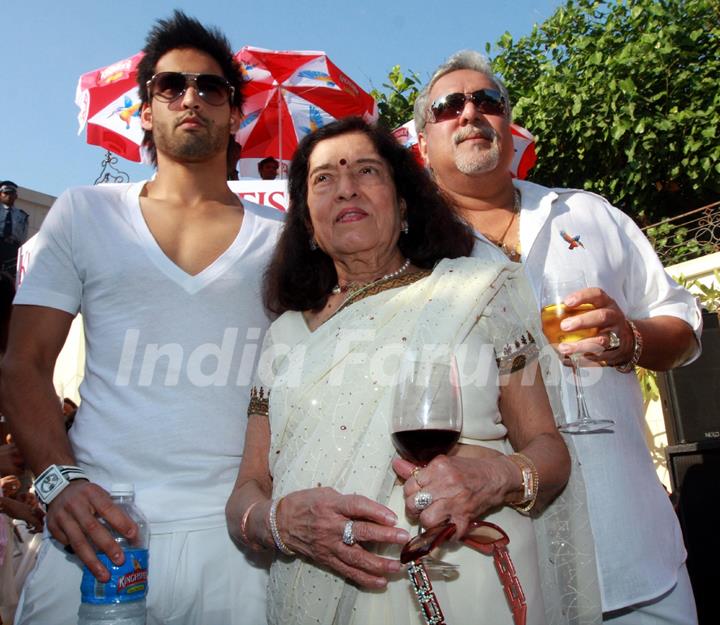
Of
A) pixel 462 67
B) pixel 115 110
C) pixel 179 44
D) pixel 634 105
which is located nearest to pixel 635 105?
pixel 634 105

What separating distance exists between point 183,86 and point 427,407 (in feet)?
6.26

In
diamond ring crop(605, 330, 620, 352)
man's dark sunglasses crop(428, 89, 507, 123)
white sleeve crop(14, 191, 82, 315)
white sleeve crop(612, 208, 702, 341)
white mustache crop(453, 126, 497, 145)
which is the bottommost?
diamond ring crop(605, 330, 620, 352)

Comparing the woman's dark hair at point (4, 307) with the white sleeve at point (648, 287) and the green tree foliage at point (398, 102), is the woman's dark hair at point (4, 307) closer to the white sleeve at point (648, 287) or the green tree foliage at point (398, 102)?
the white sleeve at point (648, 287)

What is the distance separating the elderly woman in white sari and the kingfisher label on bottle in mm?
282

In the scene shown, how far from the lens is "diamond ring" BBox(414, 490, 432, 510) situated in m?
1.45

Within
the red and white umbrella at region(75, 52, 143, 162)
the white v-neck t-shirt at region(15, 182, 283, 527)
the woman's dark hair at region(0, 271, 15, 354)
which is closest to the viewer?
the white v-neck t-shirt at region(15, 182, 283, 527)

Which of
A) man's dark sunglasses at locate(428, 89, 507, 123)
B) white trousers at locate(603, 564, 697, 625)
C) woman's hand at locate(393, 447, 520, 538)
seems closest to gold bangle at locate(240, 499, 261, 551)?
woman's hand at locate(393, 447, 520, 538)

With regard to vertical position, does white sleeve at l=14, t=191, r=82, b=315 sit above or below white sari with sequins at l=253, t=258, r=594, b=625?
above

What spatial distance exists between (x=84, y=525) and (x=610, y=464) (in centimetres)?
169

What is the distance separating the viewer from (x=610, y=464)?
7.83 ft

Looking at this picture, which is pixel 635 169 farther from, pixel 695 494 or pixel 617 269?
pixel 617 269

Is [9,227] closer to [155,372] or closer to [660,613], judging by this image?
[155,372]

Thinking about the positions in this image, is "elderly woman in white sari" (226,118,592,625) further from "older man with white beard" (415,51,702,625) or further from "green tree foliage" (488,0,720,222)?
"green tree foliage" (488,0,720,222)

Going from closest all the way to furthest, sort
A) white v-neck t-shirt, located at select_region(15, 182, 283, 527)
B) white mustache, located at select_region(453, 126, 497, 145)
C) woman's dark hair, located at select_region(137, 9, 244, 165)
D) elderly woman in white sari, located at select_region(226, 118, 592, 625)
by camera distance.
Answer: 1. elderly woman in white sari, located at select_region(226, 118, 592, 625)
2. white v-neck t-shirt, located at select_region(15, 182, 283, 527)
3. woman's dark hair, located at select_region(137, 9, 244, 165)
4. white mustache, located at select_region(453, 126, 497, 145)
